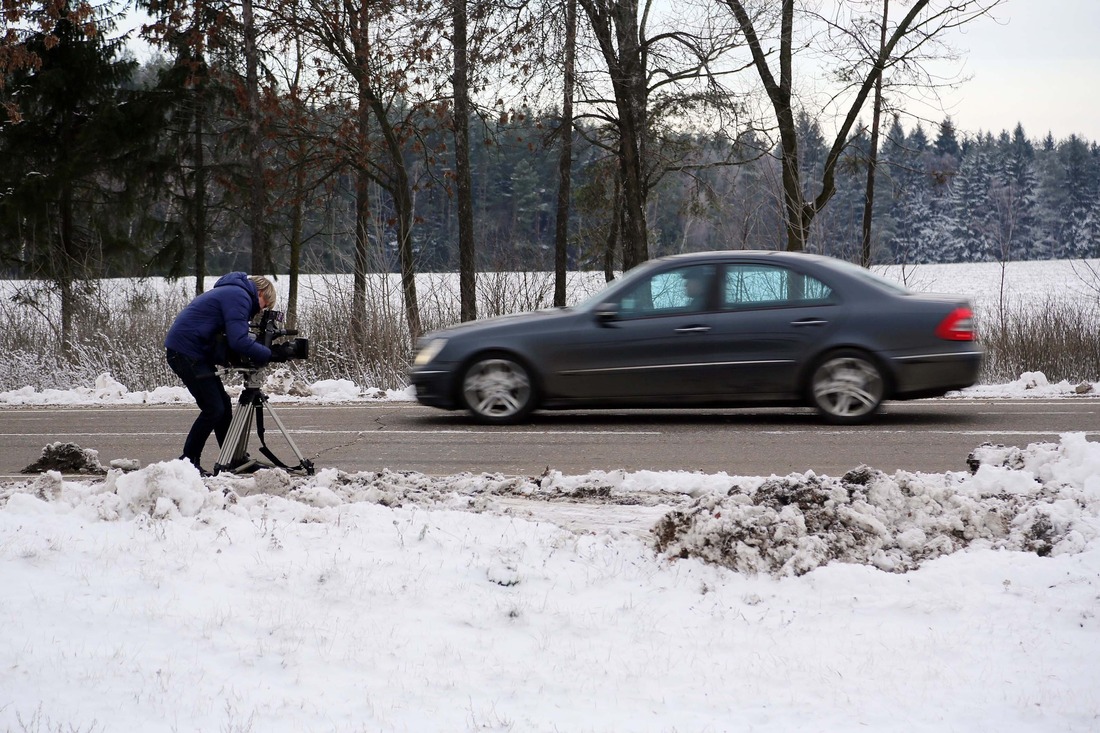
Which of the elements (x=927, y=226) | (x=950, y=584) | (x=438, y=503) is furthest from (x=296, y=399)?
(x=927, y=226)

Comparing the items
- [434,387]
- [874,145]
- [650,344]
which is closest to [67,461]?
[434,387]

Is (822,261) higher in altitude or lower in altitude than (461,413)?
higher

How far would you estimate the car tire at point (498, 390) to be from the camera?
10.4 m

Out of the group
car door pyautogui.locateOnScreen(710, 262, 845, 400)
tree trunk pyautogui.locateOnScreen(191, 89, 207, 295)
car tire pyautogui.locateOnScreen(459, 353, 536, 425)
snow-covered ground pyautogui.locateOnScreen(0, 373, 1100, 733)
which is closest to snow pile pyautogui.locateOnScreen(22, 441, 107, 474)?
snow-covered ground pyautogui.locateOnScreen(0, 373, 1100, 733)

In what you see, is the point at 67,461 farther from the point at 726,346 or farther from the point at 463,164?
the point at 463,164

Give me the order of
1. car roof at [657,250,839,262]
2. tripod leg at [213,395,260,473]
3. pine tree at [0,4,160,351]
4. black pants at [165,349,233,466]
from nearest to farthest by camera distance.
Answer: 1. black pants at [165,349,233,466]
2. tripod leg at [213,395,260,473]
3. car roof at [657,250,839,262]
4. pine tree at [0,4,160,351]

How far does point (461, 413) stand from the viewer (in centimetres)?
1168

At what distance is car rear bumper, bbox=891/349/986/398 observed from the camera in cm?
980

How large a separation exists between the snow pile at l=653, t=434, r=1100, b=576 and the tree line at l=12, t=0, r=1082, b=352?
37.8ft

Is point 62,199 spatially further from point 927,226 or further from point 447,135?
point 927,226

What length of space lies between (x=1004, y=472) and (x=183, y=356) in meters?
5.23

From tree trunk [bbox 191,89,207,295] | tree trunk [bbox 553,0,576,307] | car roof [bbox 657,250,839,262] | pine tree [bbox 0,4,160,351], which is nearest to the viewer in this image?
car roof [bbox 657,250,839,262]

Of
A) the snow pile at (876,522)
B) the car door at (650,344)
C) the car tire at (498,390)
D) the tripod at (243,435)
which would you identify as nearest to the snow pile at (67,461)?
the tripod at (243,435)

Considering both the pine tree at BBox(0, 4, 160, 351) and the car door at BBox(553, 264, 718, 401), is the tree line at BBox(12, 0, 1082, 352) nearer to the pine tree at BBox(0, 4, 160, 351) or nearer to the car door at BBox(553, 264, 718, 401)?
the pine tree at BBox(0, 4, 160, 351)
